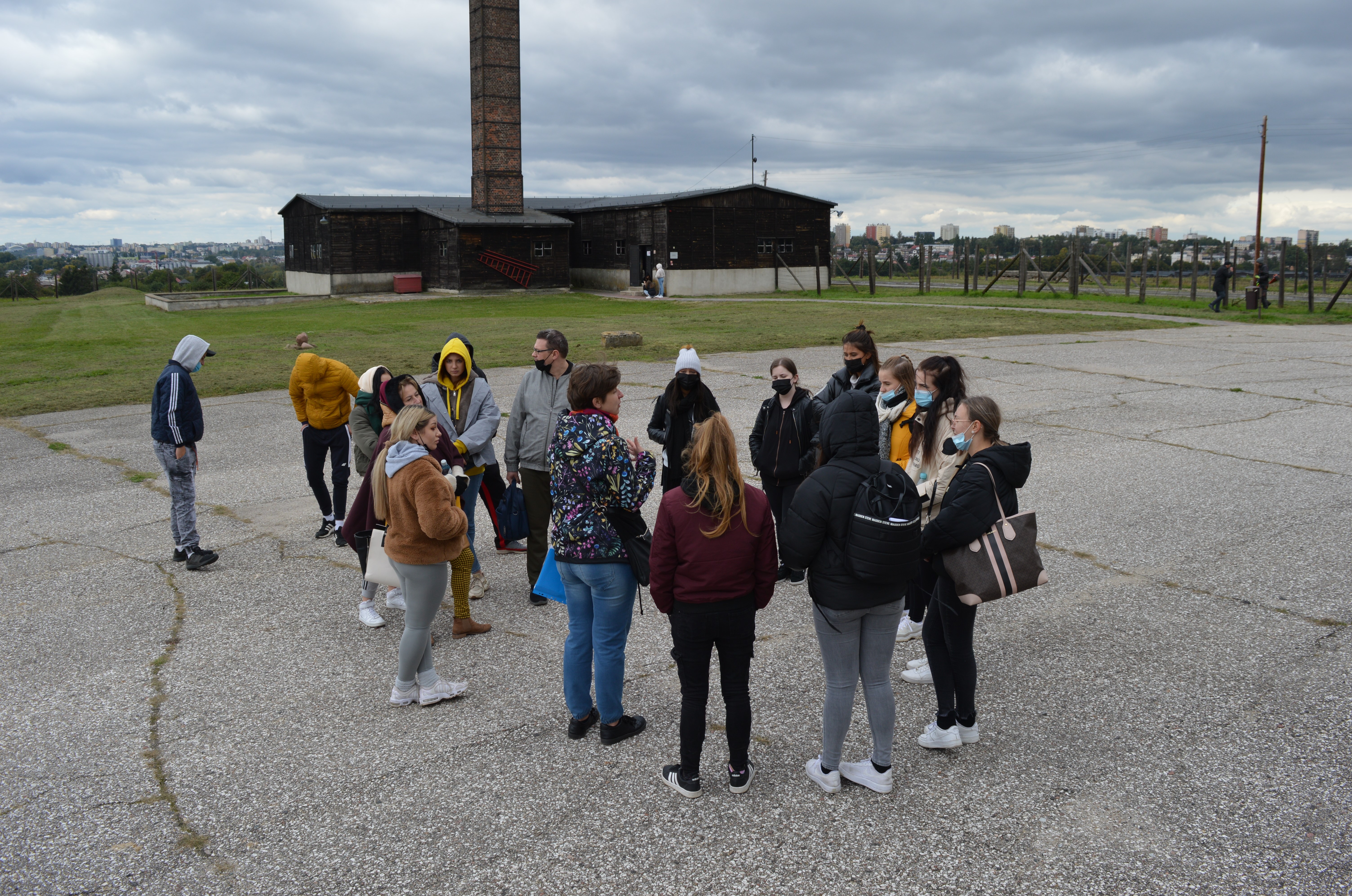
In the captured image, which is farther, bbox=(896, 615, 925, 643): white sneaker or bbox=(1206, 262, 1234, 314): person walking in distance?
bbox=(1206, 262, 1234, 314): person walking in distance

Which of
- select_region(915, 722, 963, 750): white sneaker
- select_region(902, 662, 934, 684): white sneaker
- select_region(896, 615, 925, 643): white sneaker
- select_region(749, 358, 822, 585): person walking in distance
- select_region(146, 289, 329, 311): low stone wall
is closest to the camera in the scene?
select_region(915, 722, 963, 750): white sneaker

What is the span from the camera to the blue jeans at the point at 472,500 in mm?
6246

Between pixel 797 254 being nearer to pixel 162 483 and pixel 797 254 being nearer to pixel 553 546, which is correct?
pixel 162 483

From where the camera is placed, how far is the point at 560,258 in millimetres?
45125

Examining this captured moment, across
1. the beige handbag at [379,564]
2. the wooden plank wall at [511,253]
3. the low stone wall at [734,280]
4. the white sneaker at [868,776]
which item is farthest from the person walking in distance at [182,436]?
the wooden plank wall at [511,253]

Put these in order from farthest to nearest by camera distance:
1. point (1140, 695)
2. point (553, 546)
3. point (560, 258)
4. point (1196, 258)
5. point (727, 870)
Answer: point (560, 258) < point (1196, 258) < point (1140, 695) < point (553, 546) < point (727, 870)

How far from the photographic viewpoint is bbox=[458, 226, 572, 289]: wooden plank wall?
42.3 metres

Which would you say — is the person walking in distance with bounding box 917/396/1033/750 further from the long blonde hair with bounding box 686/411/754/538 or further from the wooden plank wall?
the wooden plank wall

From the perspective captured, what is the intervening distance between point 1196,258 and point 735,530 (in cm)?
3709

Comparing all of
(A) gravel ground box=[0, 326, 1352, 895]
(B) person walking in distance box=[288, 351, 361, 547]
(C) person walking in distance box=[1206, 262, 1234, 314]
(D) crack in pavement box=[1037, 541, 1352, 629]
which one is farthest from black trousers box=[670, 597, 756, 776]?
(C) person walking in distance box=[1206, 262, 1234, 314]

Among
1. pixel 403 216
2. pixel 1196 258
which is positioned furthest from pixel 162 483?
pixel 403 216

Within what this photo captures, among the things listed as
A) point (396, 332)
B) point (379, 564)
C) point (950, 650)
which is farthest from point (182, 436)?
point (396, 332)

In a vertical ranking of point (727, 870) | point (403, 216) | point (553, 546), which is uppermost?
point (403, 216)

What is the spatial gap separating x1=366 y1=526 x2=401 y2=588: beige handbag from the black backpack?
107 inches
